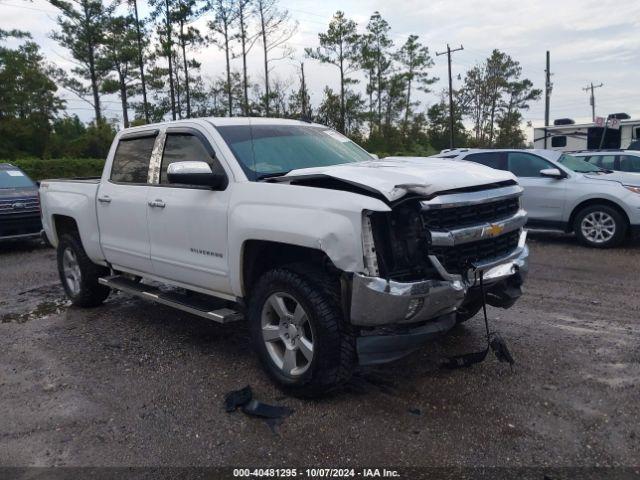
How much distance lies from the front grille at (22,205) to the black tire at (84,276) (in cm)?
504

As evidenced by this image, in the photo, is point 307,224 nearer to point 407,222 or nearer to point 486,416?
point 407,222

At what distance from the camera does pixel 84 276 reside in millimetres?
6141

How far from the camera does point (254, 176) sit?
13.6ft

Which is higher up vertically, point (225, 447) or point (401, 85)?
point (401, 85)

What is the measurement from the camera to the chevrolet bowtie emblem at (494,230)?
3.70 metres

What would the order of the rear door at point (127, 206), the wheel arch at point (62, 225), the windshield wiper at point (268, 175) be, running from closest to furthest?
the windshield wiper at point (268, 175) → the rear door at point (127, 206) → the wheel arch at point (62, 225)

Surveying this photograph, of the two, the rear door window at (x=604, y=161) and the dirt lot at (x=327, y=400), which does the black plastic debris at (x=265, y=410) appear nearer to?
the dirt lot at (x=327, y=400)

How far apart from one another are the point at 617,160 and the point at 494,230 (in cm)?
933

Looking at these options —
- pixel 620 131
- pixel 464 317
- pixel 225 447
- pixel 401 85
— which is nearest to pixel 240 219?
pixel 225 447

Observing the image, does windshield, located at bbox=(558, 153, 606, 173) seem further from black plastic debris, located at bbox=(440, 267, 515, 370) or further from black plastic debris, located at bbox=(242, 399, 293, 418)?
black plastic debris, located at bbox=(242, 399, 293, 418)

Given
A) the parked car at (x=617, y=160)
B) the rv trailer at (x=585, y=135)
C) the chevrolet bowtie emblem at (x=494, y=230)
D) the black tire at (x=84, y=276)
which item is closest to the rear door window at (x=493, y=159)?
the parked car at (x=617, y=160)

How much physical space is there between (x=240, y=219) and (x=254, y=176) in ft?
1.31

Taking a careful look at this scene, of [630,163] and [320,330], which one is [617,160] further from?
[320,330]

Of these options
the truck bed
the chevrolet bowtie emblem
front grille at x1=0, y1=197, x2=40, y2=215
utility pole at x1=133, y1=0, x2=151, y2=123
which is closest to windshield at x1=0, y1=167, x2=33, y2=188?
front grille at x1=0, y1=197, x2=40, y2=215
